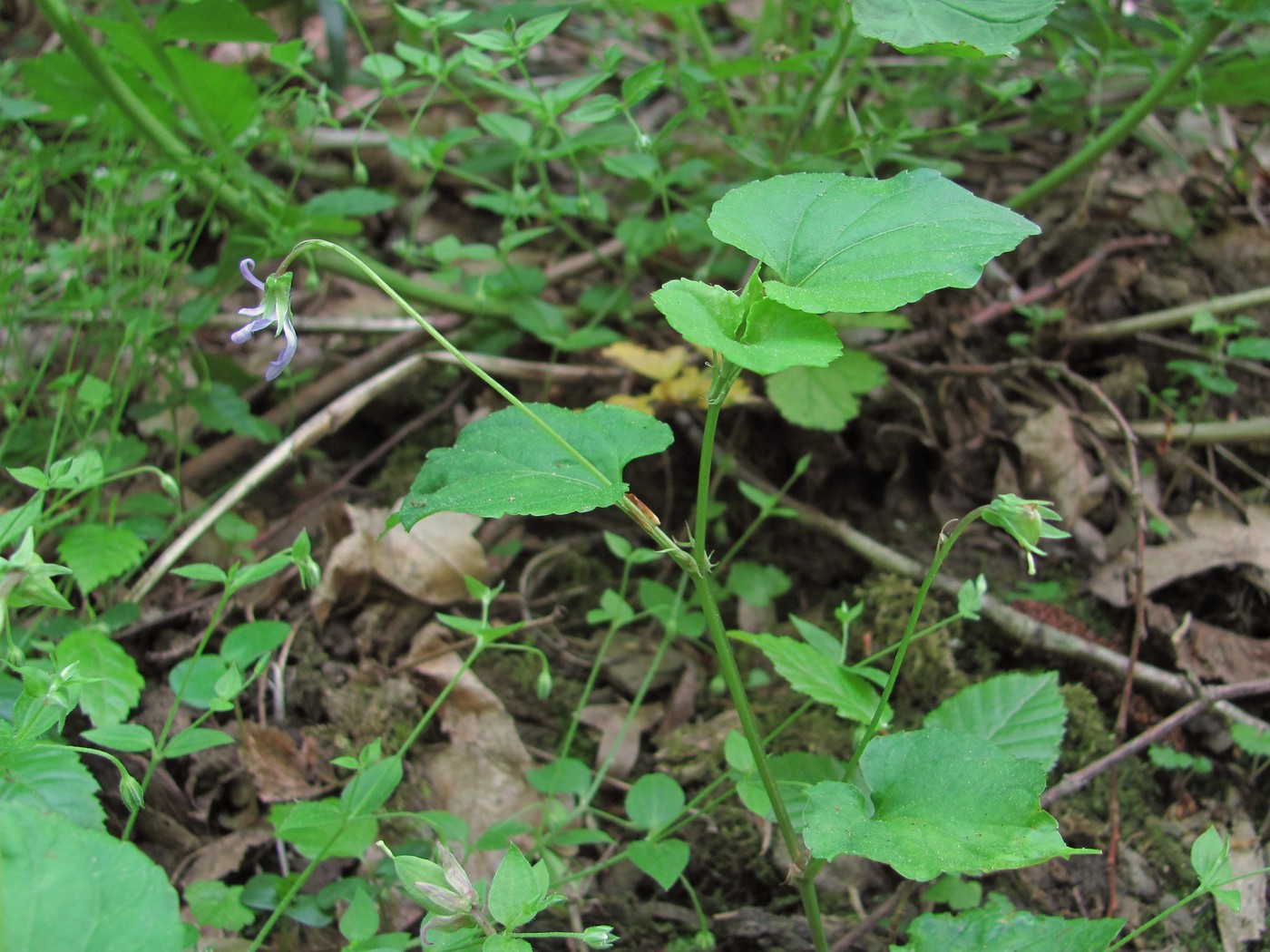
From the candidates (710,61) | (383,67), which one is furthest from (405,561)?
(710,61)

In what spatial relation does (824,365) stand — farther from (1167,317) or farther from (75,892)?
(1167,317)

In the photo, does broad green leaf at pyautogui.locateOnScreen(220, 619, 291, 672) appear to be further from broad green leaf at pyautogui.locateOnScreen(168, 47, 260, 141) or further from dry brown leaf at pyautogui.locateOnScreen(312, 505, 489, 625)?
broad green leaf at pyautogui.locateOnScreen(168, 47, 260, 141)

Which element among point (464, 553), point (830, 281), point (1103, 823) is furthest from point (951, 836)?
point (464, 553)

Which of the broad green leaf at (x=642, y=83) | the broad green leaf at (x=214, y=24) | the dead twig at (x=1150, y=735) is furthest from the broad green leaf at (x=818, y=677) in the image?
the broad green leaf at (x=214, y=24)

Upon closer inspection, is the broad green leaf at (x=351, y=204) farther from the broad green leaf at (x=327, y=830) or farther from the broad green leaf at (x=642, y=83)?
the broad green leaf at (x=327, y=830)

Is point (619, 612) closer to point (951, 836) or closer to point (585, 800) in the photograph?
point (585, 800)

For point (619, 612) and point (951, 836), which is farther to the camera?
point (619, 612)

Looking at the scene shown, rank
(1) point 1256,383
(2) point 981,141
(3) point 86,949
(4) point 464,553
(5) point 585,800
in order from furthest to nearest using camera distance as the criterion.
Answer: (2) point 981,141, (1) point 1256,383, (4) point 464,553, (5) point 585,800, (3) point 86,949
